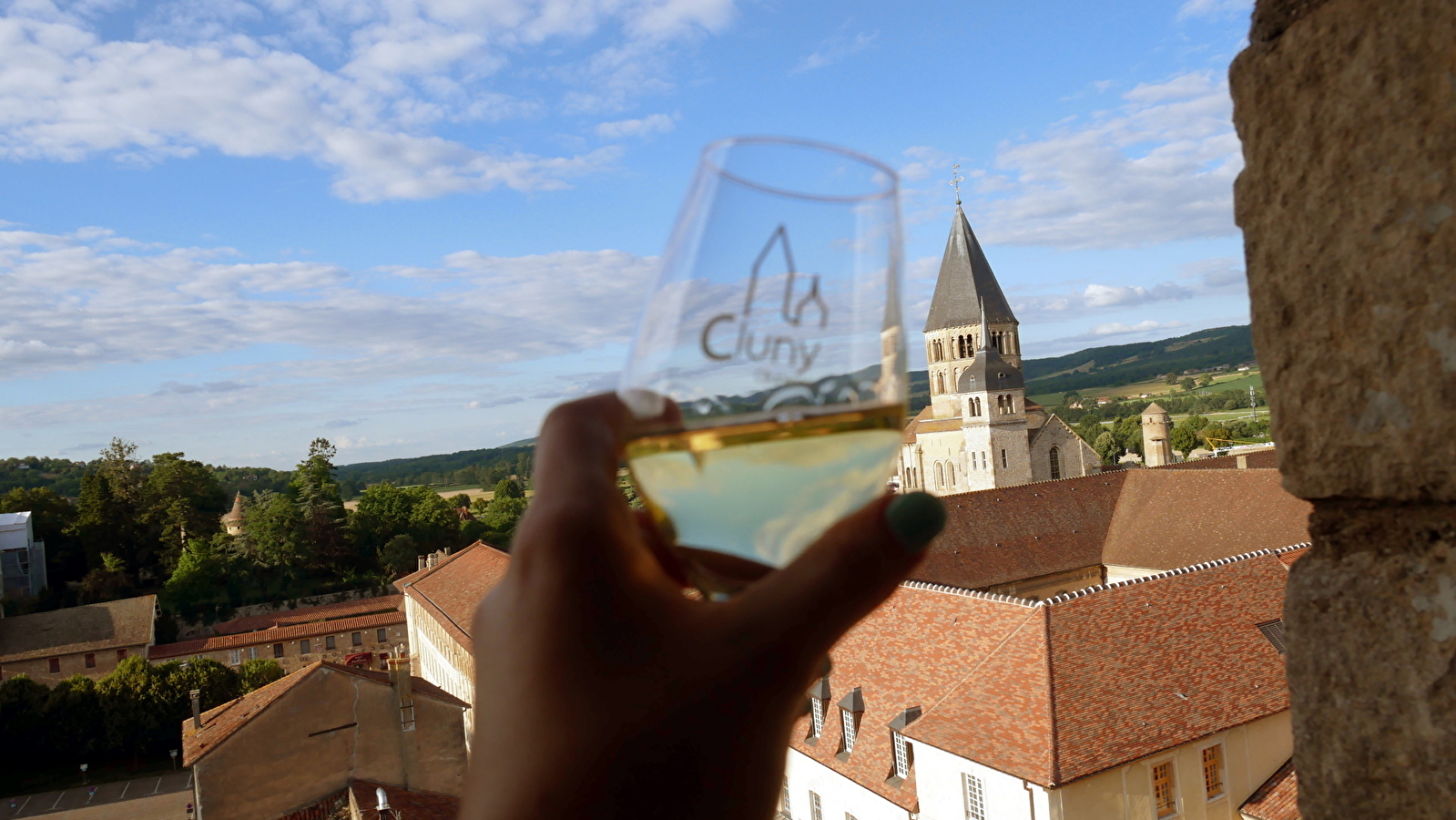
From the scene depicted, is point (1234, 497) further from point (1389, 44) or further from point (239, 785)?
point (1389, 44)

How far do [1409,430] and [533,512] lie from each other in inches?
40.6

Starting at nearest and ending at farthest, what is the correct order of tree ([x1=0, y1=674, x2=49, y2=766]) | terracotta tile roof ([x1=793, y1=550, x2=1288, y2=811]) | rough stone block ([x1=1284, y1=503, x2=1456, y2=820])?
rough stone block ([x1=1284, y1=503, x2=1456, y2=820]) → terracotta tile roof ([x1=793, y1=550, x2=1288, y2=811]) → tree ([x1=0, y1=674, x2=49, y2=766])

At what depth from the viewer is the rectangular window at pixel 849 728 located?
51.9 ft

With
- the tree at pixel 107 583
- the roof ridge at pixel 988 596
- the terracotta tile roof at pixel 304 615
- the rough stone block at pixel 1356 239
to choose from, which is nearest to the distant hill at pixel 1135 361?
the terracotta tile roof at pixel 304 615

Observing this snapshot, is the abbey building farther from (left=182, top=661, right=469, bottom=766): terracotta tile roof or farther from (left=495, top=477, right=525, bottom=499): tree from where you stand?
(left=495, top=477, right=525, bottom=499): tree

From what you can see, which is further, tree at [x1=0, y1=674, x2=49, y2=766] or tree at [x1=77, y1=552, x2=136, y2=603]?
tree at [x1=77, y1=552, x2=136, y2=603]

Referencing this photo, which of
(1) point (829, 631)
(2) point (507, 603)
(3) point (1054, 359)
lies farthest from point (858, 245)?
(3) point (1054, 359)

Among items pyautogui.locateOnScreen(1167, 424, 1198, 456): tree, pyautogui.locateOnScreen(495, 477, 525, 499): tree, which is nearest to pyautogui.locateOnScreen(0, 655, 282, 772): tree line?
pyautogui.locateOnScreen(495, 477, 525, 499): tree

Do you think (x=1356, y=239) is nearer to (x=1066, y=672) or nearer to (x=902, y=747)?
(x=1066, y=672)

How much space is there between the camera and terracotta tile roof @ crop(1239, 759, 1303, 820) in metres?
12.7

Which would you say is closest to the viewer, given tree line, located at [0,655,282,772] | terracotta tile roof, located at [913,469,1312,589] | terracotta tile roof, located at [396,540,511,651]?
terracotta tile roof, located at [396,540,511,651]

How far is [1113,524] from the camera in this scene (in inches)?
1282

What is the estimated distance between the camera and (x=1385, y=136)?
1.06 metres

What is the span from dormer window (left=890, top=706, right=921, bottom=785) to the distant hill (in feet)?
368
